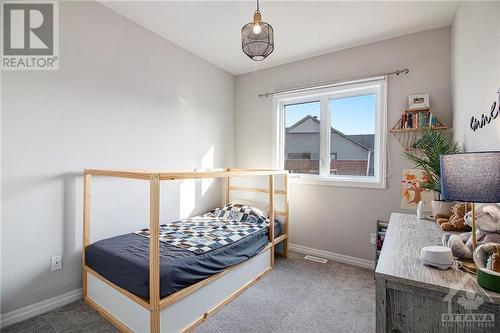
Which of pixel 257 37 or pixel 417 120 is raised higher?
pixel 257 37

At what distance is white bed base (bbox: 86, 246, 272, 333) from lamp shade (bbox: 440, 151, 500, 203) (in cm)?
159

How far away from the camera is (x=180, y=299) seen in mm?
1599

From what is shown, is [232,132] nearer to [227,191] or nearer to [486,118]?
[227,191]

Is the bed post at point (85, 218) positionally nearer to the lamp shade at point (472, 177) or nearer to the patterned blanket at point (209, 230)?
the patterned blanket at point (209, 230)

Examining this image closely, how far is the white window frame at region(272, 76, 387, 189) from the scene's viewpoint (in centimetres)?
263

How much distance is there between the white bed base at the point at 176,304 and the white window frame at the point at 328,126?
1452mm

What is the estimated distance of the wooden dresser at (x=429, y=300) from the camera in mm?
771

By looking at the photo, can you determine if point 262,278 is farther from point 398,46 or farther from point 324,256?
point 398,46

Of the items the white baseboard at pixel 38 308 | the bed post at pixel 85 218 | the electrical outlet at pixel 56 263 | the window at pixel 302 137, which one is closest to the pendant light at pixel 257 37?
the bed post at pixel 85 218

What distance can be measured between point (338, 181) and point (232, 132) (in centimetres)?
168

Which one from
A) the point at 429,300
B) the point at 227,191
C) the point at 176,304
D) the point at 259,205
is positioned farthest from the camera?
the point at 227,191

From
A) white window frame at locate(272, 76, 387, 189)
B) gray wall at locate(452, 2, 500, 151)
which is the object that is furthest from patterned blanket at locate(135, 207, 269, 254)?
gray wall at locate(452, 2, 500, 151)

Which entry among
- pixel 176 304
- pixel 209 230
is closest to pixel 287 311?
pixel 176 304

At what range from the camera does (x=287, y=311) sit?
1.92m
